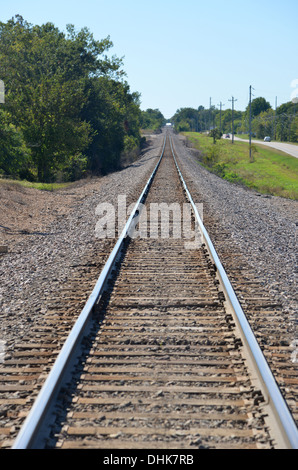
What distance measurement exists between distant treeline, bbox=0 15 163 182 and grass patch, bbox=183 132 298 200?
27.8 ft

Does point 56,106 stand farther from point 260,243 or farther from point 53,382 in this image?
point 53,382

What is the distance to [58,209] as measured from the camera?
566 inches

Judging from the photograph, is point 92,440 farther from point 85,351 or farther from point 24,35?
point 24,35

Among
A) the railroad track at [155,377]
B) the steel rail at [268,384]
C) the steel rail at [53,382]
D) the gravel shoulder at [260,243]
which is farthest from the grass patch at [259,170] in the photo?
the steel rail at [53,382]

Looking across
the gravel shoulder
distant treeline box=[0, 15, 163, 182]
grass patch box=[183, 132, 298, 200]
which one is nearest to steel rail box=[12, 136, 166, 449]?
the gravel shoulder

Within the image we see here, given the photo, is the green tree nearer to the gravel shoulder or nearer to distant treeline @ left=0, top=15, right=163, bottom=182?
distant treeline @ left=0, top=15, right=163, bottom=182

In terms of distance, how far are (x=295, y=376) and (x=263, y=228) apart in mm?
7222

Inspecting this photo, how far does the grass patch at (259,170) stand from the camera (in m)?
30.4

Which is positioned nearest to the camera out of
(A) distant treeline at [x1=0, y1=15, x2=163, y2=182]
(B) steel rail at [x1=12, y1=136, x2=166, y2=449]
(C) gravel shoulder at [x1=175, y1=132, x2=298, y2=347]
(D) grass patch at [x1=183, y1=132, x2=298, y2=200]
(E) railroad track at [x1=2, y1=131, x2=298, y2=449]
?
(B) steel rail at [x1=12, y1=136, x2=166, y2=449]

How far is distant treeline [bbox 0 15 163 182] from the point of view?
24500mm

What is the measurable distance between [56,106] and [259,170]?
1153 inches

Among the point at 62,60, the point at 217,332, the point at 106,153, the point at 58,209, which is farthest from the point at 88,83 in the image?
the point at 217,332

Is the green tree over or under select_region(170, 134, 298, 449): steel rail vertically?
over

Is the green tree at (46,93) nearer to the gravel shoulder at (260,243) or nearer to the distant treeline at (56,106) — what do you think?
the distant treeline at (56,106)
